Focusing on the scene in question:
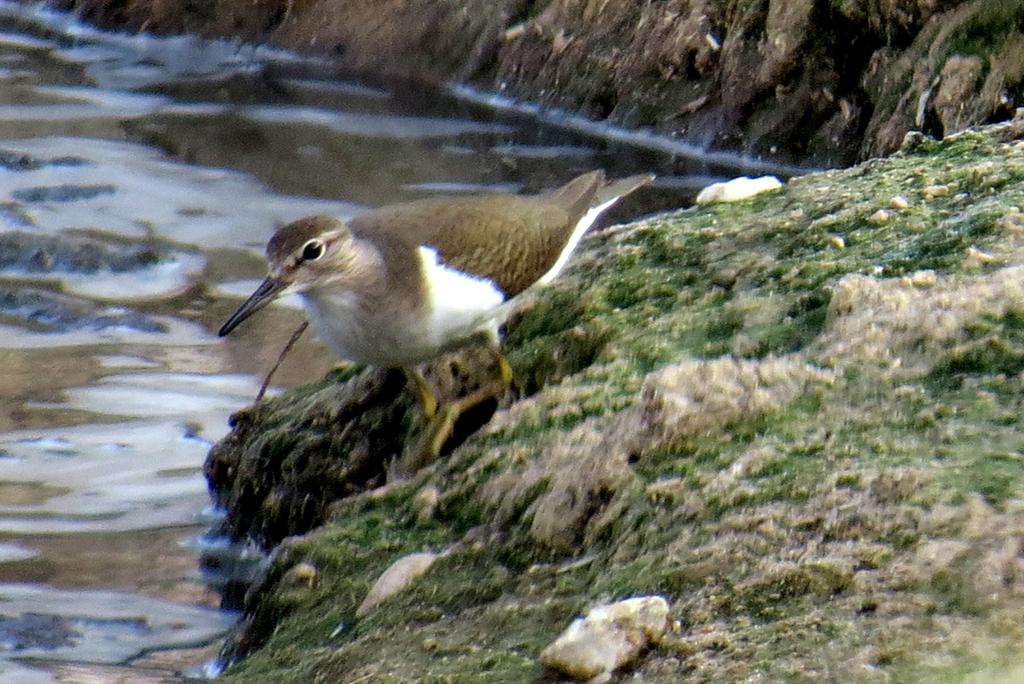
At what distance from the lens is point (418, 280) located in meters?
4.89

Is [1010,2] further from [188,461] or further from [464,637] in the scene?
[464,637]

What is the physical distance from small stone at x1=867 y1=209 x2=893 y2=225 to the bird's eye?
1.57 metres

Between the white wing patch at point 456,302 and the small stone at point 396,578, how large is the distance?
1.09 metres

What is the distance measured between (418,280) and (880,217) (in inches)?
52.1

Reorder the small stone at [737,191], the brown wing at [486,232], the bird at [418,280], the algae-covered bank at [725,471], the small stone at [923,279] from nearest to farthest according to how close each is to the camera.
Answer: the algae-covered bank at [725,471], the small stone at [923,279], the bird at [418,280], the brown wing at [486,232], the small stone at [737,191]

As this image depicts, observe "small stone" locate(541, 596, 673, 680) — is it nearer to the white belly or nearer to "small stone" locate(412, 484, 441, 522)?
"small stone" locate(412, 484, 441, 522)

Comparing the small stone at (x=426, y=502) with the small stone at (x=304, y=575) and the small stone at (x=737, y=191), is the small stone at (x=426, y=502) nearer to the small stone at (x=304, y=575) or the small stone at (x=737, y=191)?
the small stone at (x=304, y=575)

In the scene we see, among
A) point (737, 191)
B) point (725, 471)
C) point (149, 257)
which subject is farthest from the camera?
point (149, 257)

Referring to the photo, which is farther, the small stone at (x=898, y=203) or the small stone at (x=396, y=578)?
the small stone at (x=898, y=203)

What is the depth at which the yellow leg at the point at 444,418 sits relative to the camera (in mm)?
4648

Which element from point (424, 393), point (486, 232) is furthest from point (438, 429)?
point (486, 232)

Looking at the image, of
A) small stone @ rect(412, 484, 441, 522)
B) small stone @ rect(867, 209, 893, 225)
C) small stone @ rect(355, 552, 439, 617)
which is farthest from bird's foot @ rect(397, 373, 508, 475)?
small stone @ rect(867, 209, 893, 225)

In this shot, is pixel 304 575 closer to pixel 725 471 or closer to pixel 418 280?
pixel 418 280

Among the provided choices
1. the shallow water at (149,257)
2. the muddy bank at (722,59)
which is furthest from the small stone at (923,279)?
the muddy bank at (722,59)
